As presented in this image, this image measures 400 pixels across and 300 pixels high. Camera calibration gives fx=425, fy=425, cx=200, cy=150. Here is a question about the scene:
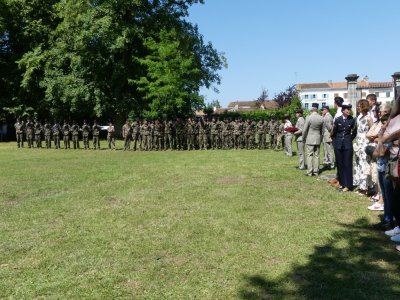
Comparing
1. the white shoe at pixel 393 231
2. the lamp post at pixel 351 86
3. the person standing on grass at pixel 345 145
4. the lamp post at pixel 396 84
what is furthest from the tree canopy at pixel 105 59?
the white shoe at pixel 393 231

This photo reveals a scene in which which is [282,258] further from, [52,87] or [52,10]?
[52,10]

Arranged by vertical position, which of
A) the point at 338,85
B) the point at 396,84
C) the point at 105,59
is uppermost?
the point at 338,85

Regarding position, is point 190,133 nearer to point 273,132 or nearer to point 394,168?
point 273,132

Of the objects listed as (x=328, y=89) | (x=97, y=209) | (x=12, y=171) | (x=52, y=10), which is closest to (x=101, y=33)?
(x=52, y=10)

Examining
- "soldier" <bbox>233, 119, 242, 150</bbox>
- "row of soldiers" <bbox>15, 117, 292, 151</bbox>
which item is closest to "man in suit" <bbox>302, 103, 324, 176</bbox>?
"row of soldiers" <bbox>15, 117, 292, 151</bbox>

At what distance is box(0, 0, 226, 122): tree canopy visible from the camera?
2789cm

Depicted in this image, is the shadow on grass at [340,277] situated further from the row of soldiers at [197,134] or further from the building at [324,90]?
the building at [324,90]

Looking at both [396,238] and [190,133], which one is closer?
[396,238]

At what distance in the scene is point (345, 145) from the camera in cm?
944

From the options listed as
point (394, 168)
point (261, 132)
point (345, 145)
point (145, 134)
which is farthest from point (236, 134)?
point (394, 168)

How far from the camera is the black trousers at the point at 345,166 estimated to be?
9352 mm

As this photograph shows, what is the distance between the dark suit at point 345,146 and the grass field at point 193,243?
512 millimetres

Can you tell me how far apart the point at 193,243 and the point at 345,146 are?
17.0ft

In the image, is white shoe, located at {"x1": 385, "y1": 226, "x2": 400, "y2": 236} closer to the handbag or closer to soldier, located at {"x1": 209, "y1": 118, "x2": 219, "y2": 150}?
the handbag
